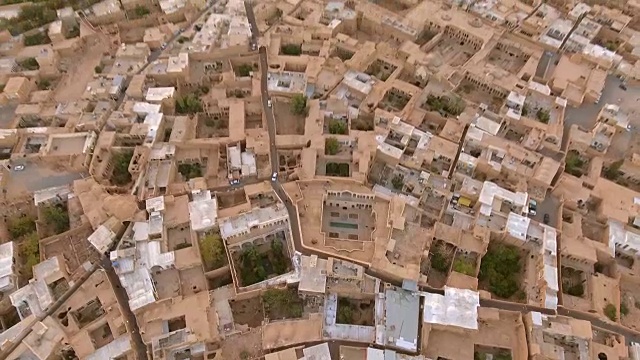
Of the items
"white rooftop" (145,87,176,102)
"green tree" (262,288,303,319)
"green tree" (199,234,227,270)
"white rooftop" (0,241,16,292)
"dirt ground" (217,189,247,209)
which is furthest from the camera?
"white rooftop" (145,87,176,102)

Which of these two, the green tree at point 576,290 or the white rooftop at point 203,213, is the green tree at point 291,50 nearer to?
the white rooftop at point 203,213

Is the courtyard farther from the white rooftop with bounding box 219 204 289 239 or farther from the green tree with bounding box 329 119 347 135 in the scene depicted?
the green tree with bounding box 329 119 347 135

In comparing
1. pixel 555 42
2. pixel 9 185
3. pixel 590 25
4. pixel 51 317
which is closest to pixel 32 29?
pixel 9 185

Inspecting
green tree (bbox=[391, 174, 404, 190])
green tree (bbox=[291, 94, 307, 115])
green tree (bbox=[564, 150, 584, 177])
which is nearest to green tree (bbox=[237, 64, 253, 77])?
green tree (bbox=[291, 94, 307, 115])

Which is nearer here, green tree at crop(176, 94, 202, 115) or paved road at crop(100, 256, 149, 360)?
paved road at crop(100, 256, 149, 360)

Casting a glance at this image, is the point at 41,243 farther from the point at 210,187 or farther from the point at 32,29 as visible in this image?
the point at 32,29

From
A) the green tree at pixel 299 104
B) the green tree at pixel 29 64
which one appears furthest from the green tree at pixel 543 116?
the green tree at pixel 29 64
